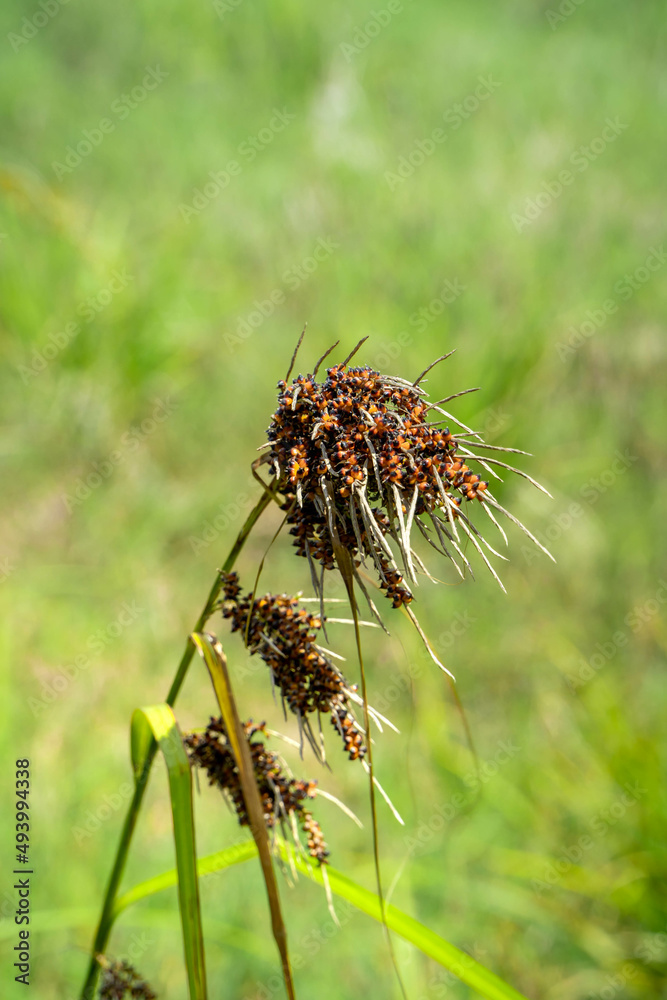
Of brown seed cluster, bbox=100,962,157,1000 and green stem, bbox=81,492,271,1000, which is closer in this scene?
green stem, bbox=81,492,271,1000

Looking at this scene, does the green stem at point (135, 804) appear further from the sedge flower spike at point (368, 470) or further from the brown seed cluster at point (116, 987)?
the sedge flower spike at point (368, 470)

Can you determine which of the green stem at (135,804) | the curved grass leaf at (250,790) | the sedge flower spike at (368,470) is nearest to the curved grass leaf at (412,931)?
the green stem at (135,804)

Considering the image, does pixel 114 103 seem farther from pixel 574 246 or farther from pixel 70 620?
pixel 70 620

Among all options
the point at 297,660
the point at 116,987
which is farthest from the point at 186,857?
the point at 116,987

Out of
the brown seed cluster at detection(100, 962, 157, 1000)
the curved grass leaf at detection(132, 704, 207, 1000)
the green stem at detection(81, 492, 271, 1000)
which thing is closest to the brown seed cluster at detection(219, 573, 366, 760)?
the green stem at detection(81, 492, 271, 1000)

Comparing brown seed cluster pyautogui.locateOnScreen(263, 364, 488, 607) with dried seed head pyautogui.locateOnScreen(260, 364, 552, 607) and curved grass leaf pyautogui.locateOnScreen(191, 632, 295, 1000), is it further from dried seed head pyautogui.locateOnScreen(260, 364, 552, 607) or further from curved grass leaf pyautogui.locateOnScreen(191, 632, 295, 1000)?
curved grass leaf pyautogui.locateOnScreen(191, 632, 295, 1000)

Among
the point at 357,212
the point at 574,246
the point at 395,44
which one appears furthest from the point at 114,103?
the point at 574,246

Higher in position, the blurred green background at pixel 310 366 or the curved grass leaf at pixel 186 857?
the blurred green background at pixel 310 366
